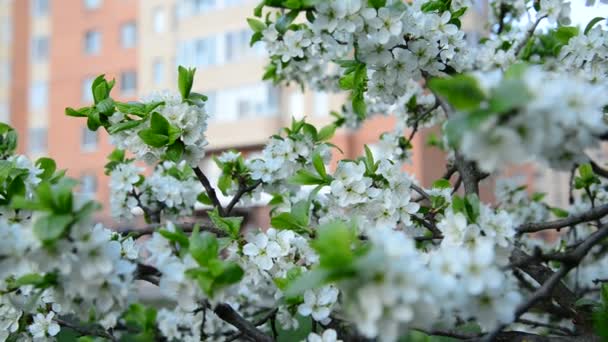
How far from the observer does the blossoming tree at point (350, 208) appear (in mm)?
986

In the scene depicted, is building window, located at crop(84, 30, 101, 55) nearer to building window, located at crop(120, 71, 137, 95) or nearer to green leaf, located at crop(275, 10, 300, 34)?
building window, located at crop(120, 71, 137, 95)

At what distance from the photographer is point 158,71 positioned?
15.8 meters

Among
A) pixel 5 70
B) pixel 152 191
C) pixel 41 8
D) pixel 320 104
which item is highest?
pixel 152 191

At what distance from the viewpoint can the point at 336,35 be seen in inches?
63.9

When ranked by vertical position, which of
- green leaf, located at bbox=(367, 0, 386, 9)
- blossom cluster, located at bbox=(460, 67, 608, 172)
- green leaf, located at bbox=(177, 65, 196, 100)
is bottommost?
green leaf, located at bbox=(177, 65, 196, 100)

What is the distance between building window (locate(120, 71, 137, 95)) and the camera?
55.0ft

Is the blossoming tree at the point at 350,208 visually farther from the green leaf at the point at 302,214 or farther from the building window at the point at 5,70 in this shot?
the building window at the point at 5,70

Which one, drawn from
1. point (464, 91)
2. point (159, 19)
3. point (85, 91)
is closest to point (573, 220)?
point (464, 91)

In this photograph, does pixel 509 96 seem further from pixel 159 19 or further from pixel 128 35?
pixel 128 35

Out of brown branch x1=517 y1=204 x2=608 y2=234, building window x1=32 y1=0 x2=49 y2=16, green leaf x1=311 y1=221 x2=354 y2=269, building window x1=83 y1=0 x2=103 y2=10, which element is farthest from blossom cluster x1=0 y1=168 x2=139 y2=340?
building window x1=32 y1=0 x2=49 y2=16

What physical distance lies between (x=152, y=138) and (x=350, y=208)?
1.73ft

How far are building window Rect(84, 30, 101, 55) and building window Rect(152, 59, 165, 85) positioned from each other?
2.60m

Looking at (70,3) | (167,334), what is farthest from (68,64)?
(167,334)

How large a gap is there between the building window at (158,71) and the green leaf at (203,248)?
14920 millimetres
